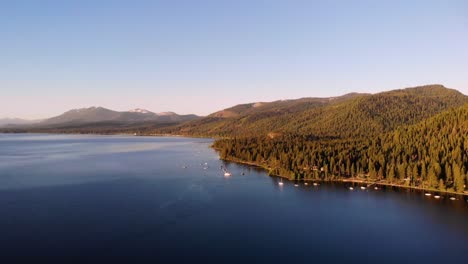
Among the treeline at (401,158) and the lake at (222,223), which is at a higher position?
the treeline at (401,158)

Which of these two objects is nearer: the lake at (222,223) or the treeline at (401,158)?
the lake at (222,223)

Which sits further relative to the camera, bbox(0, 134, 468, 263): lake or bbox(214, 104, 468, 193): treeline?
bbox(214, 104, 468, 193): treeline

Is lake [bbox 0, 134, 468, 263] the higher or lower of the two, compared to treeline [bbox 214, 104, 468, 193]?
lower

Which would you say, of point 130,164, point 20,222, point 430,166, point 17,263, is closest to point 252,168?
point 130,164

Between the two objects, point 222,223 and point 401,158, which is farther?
point 401,158

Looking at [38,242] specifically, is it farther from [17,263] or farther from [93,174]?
[93,174]
